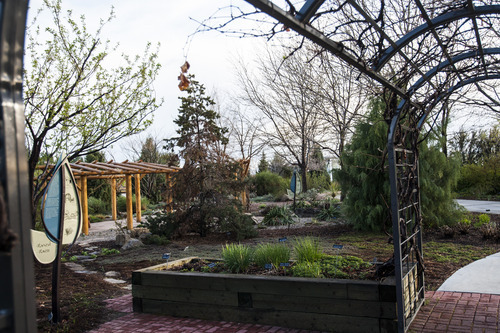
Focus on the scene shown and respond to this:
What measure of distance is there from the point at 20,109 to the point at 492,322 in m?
4.15

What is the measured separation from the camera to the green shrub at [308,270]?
14.0 feet

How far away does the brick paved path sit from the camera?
12.8ft

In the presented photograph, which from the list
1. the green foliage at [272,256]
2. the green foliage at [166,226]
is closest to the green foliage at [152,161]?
the green foliage at [166,226]

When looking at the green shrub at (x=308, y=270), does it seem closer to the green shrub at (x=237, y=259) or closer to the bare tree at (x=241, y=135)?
the green shrub at (x=237, y=259)

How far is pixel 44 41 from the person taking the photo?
7453mm

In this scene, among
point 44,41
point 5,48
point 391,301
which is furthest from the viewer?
point 44,41

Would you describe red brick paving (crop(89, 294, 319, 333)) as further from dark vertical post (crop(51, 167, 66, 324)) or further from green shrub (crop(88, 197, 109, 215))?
green shrub (crop(88, 197, 109, 215))

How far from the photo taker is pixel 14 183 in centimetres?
→ 124

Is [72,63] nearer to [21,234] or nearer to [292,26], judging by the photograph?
[292,26]

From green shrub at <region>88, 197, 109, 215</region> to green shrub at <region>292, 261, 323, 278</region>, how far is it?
15190mm

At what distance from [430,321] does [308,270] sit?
46.6 inches

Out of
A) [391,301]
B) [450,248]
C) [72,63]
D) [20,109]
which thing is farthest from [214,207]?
[20,109]

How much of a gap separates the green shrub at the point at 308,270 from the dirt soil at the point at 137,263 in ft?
5.63

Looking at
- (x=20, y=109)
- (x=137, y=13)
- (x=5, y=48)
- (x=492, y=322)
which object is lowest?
(x=492, y=322)
